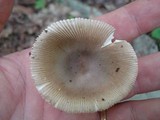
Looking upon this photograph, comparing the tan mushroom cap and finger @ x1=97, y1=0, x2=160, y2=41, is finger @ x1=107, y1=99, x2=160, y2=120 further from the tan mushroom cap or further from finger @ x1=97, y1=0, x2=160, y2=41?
finger @ x1=97, y1=0, x2=160, y2=41

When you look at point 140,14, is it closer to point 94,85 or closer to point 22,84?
point 94,85

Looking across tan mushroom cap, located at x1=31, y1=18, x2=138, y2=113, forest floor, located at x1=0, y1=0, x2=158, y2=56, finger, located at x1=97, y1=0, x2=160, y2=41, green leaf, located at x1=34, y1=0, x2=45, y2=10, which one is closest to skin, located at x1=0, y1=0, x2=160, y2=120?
finger, located at x1=97, y1=0, x2=160, y2=41

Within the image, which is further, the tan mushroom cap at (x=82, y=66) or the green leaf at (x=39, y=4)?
the green leaf at (x=39, y=4)

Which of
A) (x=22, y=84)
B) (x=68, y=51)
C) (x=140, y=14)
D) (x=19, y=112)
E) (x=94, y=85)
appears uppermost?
(x=140, y=14)

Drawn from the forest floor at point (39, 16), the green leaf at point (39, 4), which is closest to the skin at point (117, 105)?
the forest floor at point (39, 16)

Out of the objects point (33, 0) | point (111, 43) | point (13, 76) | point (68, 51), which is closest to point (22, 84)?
point (13, 76)

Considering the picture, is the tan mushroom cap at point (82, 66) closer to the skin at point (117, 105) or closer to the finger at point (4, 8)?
the skin at point (117, 105)
